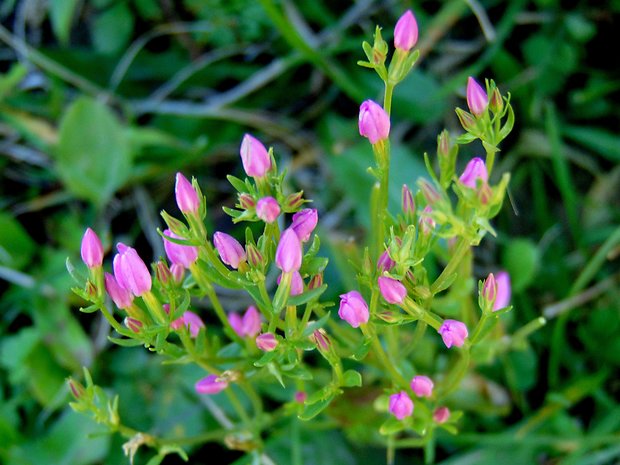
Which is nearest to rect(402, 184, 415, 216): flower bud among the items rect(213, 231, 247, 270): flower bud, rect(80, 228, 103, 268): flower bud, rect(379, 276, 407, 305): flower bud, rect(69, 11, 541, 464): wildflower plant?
rect(69, 11, 541, 464): wildflower plant

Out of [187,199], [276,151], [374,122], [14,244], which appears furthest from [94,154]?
[374,122]

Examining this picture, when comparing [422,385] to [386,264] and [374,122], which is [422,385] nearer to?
[386,264]

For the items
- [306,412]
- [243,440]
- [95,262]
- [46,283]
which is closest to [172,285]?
[95,262]

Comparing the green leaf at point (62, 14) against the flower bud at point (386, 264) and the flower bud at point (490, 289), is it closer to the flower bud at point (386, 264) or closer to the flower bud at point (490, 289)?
the flower bud at point (386, 264)

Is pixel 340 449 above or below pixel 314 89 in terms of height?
below

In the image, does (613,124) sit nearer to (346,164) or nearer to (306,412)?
(346,164)
